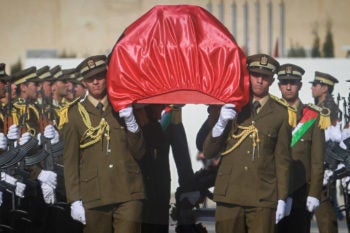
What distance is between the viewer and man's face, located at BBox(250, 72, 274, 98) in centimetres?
1122

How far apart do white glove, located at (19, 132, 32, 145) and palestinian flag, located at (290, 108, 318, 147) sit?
75.8 inches

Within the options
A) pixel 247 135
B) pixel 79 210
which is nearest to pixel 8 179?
pixel 79 210

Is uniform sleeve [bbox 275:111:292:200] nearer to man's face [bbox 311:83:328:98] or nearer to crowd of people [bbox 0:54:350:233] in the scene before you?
crowd of people [bbox 0:54:350:233]

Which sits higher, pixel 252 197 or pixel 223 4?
pixel 223 4

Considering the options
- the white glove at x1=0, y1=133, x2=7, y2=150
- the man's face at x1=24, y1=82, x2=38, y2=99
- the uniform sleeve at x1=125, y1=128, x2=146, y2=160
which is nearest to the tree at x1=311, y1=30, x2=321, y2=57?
the uniform sleeve at x1=125, y1=128, x2=146, y2=160

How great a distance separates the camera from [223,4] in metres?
11.4

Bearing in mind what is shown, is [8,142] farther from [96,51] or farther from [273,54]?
[273,54]

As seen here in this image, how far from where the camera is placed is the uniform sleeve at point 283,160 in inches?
439

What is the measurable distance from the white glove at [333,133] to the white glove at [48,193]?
6.66 ft

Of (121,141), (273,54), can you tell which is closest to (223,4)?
(273,54)

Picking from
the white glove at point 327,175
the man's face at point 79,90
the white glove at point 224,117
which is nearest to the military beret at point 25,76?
the man's face at point 79,90

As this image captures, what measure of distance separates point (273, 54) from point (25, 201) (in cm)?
228

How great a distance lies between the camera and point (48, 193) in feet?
40.0

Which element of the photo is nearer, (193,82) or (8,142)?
(193,82)
